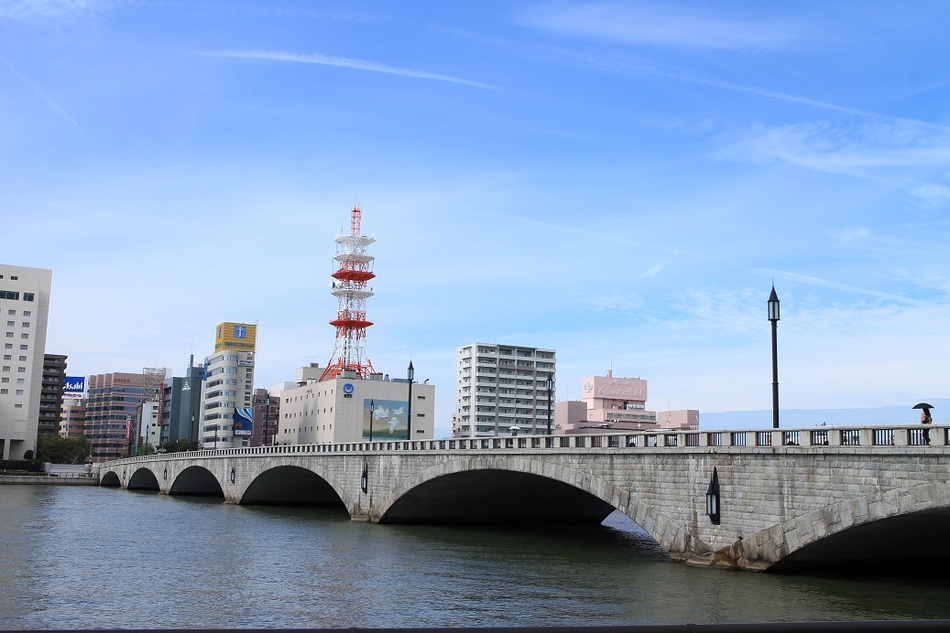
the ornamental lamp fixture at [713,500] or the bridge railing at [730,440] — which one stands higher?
the bridge railing at [730,440]

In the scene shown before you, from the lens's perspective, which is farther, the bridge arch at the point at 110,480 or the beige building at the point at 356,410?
the beige building at the point at 356,410

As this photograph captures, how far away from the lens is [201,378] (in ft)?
656

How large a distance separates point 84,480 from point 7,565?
109m

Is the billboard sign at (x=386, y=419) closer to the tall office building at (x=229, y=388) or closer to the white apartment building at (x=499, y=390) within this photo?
the tall office building at (x=229, y=388)

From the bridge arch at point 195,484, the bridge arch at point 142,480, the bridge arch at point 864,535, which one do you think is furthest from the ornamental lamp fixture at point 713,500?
the bridge arch at point 142,480

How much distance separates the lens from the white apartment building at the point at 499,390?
18850 cm

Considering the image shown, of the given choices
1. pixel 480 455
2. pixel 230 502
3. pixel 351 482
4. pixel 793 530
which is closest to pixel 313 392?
pixel 230 502

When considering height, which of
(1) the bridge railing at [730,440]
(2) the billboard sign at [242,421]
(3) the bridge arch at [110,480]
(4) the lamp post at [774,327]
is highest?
(4) the lamp post at [774,327]

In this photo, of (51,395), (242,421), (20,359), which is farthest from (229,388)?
(51,395)

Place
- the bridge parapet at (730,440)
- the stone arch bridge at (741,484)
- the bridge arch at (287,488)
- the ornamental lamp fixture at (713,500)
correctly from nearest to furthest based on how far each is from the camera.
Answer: the bridge parapet at (730,440) → the stone arch bridge at (741,484) → the ornamental lamp fixture at (713,500) → the bridge arch at (287,488)

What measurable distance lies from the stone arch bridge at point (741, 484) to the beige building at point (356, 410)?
75553mm

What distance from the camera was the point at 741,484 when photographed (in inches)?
1347

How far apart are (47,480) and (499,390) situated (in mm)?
91770

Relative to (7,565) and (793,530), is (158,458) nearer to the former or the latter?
(7,565)
